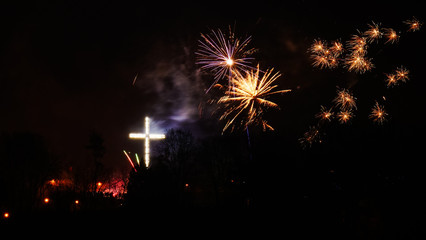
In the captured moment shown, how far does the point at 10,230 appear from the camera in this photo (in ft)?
49.7

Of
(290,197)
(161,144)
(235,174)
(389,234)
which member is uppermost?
(161,144)

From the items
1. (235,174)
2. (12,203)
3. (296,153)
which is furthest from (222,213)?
(12,203)

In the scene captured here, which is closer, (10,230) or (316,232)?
(316,232)

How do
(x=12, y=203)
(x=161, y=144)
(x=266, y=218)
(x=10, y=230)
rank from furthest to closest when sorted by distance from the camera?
(x=161, y=144)
(x=12, y=203)
(x=10, y=230)
(x=266, y=218)

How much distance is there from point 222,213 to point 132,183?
38.3ft

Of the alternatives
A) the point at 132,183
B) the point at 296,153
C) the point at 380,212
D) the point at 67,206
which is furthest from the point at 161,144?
the point at 380,212

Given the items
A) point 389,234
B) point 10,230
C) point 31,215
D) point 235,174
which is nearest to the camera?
point 389,234

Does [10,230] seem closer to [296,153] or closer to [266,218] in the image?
[266,218]

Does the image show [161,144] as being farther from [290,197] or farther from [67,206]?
[290,197]

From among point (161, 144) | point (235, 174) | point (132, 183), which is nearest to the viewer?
point (235, 174)

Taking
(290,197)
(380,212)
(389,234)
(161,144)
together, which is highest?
(161,144)

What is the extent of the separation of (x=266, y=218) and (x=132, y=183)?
13.2 meters

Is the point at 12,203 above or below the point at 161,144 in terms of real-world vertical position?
below

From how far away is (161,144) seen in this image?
1569 inches
